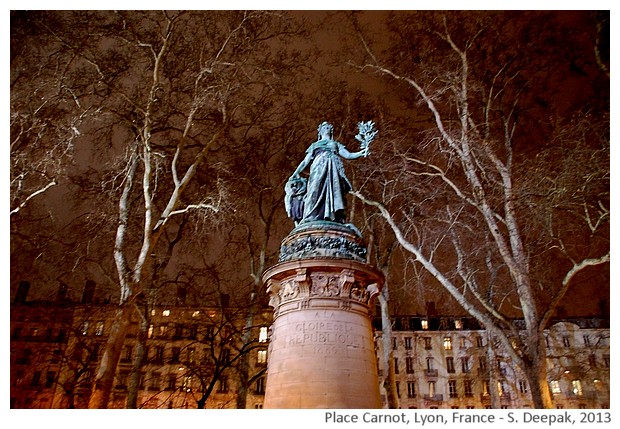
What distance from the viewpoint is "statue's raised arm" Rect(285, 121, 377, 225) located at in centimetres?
863

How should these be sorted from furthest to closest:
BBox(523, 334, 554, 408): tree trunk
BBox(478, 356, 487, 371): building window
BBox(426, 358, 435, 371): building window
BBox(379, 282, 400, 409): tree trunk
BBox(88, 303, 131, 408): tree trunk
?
1. BBox(426, 358, 435, 371): building window
2. BBox(478, 356, 487, 371): building window
3. BBox(379, 282, 400, 409): tree trunk
4. BBox(88, 303, 131, 408): tree trunk
5. BBox(523, 334, 554, 408): tree trunk

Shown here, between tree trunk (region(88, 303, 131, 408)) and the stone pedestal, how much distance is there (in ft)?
17.8

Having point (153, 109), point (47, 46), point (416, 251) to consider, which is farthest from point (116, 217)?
point (416, 251)

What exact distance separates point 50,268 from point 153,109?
5492mm

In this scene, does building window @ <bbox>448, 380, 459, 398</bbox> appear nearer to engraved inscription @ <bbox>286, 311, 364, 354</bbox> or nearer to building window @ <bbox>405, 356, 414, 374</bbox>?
building window @ <bbox>405, 356, 414, 374</bbox>

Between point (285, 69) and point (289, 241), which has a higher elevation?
point (285, 69)

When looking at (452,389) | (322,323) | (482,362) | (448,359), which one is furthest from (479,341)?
(322,323)

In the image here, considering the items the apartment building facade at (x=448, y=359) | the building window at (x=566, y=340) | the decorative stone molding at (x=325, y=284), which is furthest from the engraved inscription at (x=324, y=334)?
the building window at (x=566, y=340)

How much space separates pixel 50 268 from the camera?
44.0 feet

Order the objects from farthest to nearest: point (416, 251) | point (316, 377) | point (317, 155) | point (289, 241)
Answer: point (416, 251), point (317, 155), point (289, 241), point (316, 377)

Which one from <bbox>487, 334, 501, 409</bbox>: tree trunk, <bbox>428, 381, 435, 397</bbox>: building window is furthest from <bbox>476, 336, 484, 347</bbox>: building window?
<bbox>487, 334, 501, 409</bbox>: tree trunk

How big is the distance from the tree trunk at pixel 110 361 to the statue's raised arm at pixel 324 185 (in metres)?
5.68

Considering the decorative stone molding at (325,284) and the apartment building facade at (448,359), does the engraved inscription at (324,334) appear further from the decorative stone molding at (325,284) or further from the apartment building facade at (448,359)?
the apartment building facade at (448,359)
